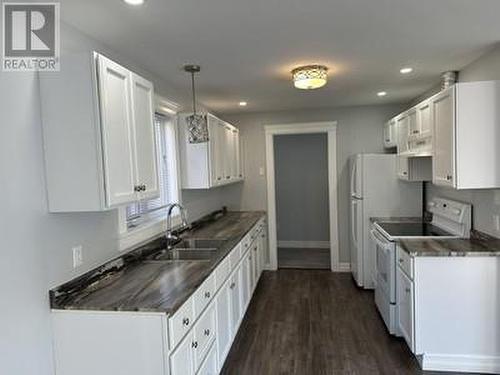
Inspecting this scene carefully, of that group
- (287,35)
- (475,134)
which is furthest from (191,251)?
(475,134)

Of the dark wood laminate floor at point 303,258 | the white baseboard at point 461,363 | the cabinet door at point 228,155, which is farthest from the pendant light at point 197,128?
the dark wood laminate floor at point 303,258

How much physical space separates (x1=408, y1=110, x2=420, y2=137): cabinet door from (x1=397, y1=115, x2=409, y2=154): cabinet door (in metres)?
0.12

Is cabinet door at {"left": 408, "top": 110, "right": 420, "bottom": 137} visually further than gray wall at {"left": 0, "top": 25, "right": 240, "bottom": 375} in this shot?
Yes

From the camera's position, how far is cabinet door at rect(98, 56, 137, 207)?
1812 mm

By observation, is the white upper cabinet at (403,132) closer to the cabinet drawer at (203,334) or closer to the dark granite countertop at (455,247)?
the dark granite countertop at (455,247)

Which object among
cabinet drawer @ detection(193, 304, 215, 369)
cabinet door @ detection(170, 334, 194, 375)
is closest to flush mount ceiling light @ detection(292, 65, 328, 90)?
cabinet drawer @ detection(193, 304, 215, 369)

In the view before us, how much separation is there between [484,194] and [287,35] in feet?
6.63

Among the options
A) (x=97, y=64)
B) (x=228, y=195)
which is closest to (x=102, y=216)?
(x=97, y=64)

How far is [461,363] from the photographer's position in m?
2.68

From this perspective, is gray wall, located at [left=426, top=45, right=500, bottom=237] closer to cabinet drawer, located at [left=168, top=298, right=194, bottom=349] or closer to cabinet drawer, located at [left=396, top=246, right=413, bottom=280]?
cabinet drawer, located at [left=396, top=246, right=413, bottom=280]

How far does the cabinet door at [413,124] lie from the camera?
3.52m

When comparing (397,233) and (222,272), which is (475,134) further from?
(222,272)

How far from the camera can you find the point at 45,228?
1817 mm

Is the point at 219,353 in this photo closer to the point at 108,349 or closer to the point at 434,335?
the point at 108,349
